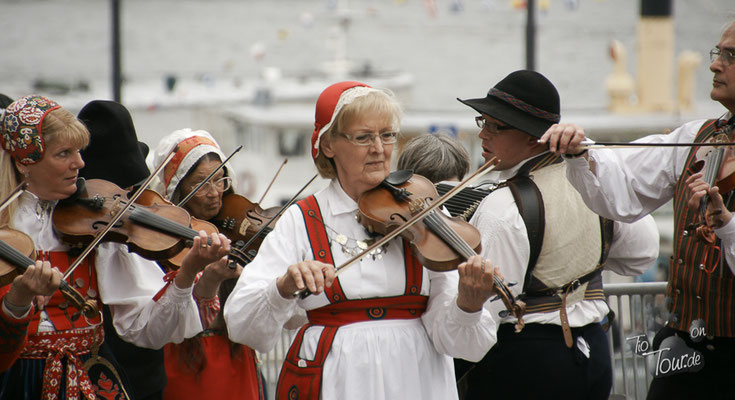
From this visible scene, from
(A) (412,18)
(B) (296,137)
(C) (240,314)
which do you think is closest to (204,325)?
(C) (240,314)

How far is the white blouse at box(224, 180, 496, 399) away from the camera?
98.2 inches

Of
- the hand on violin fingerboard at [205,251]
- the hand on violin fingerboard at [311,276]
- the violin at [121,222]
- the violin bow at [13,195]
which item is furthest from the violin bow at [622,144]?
the violin bow at [13,195]

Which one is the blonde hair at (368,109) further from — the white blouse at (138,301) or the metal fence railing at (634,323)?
the metal fence railing at (634,323)

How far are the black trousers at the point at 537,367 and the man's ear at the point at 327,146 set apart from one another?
99 cm

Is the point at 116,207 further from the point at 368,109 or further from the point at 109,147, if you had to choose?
the point at 368,109

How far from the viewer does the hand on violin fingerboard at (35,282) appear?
2.50 meters

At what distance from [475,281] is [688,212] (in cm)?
95

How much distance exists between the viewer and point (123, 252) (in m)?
3.03

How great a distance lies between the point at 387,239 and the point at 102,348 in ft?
3.62

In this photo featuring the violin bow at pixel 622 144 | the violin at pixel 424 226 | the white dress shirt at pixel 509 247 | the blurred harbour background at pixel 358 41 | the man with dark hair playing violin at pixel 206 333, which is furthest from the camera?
the blurred harbour background at pixel 358 41

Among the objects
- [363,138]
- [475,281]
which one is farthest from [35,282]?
[475,281]

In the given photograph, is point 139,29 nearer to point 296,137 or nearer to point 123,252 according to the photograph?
point 296,137

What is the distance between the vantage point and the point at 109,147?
3344mm

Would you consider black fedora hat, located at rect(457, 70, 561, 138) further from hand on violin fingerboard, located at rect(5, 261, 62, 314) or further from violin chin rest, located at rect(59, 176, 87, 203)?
hand on violin fingerboard, located at rect(5, 261, 62, 314)
